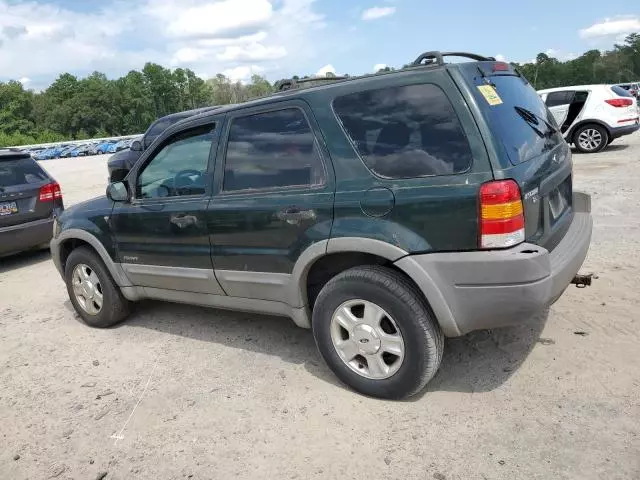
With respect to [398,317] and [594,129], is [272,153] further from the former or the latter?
[594,129]

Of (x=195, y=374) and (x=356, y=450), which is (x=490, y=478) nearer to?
(x=356, y=450)

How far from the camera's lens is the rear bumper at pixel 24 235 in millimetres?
7242

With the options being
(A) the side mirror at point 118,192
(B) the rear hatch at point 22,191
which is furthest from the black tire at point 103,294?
(B) the rear hatch at point 22,191

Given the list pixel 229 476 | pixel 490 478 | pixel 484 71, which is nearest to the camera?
pixel 490 478

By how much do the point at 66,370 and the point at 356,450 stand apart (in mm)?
2518

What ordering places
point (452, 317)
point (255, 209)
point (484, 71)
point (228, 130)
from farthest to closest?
1. point (228, 130)
2. point (255, 209)
3. point (484, 71)
4. point (452, 317)

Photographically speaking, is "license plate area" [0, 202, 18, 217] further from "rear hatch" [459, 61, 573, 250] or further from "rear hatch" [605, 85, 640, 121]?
"rear hatch" [605, 85, 640, 121]

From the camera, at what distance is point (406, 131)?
308 centimetres

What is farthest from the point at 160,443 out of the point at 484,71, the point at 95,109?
the point at 95,109

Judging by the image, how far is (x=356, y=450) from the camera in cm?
292

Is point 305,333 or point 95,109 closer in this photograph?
point 305,333

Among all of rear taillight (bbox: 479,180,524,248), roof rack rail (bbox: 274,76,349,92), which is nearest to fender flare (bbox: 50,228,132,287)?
roof rack rail (bbox: 274,76,349,92)

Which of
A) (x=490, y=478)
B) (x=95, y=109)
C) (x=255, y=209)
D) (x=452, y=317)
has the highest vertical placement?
(x=95, y=109)

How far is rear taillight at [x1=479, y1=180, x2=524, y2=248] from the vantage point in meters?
2.82
